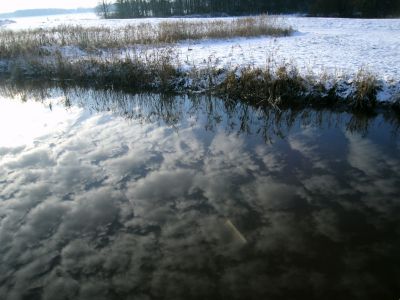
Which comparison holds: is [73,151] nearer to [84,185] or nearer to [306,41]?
[84,185]

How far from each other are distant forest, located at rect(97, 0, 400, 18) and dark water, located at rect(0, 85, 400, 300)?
1358 inches

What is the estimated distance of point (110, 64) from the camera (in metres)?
12.7

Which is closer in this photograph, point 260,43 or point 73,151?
point 73,151

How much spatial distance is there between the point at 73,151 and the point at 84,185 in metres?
1.52

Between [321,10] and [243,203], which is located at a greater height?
[321,10]

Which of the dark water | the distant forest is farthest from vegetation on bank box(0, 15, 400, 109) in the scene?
the distant forest

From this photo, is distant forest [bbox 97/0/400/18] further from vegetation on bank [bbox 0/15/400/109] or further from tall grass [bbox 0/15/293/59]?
vegetation on bank [bbox 0/15/400/109]

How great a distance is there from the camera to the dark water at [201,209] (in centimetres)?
353

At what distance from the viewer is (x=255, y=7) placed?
5200 centimetres

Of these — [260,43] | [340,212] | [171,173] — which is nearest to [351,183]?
[340,212]

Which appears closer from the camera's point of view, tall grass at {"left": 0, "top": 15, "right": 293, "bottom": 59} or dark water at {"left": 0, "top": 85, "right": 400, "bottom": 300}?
dark water at {"left": 0, "top": 85, "right": 400, "bottom": 300}

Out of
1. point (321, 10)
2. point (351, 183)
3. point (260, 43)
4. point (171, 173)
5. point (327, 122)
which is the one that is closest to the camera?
point (351, 183)

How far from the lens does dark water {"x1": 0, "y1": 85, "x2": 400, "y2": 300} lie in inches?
139

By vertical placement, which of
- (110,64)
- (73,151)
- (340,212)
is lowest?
(340,212)
